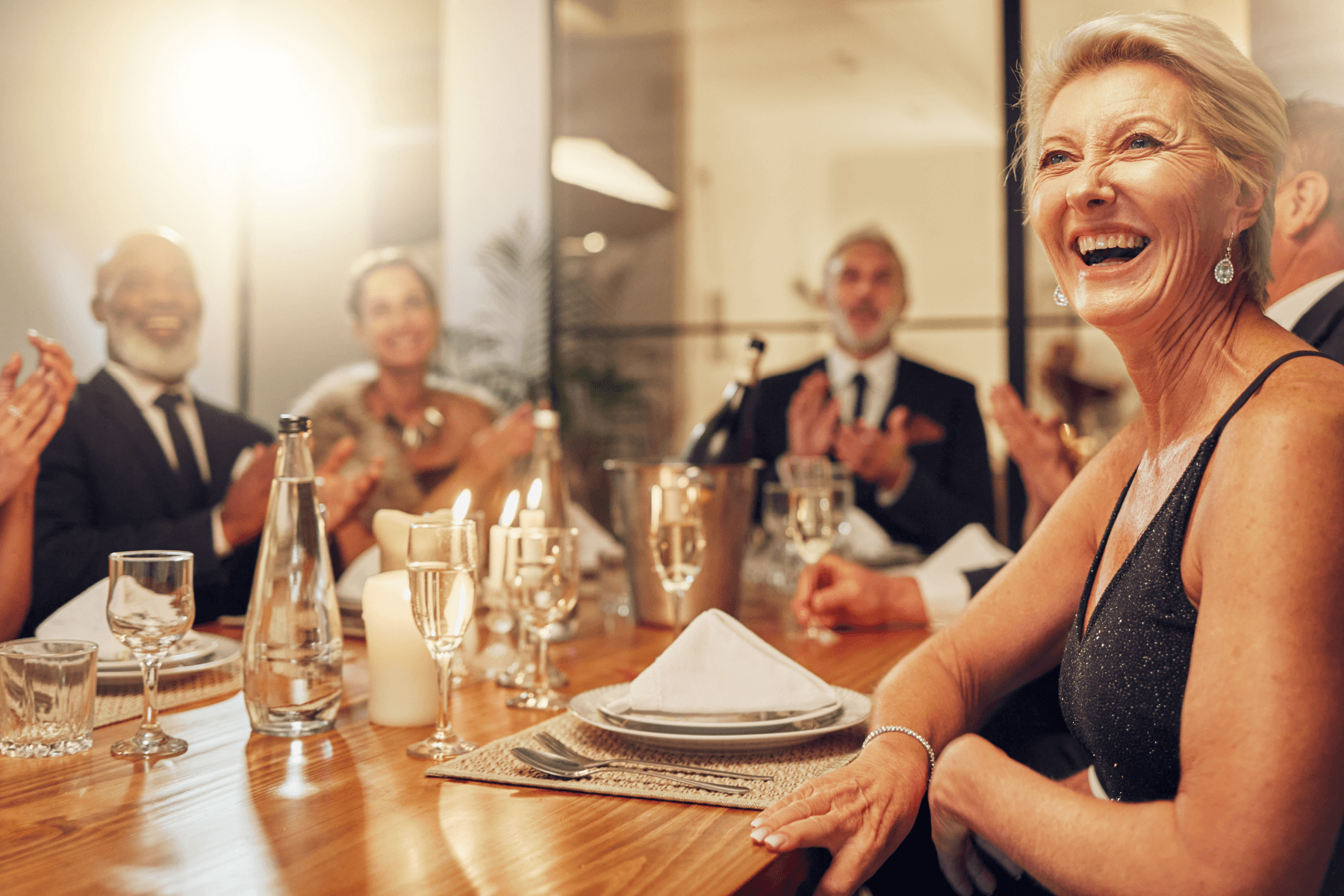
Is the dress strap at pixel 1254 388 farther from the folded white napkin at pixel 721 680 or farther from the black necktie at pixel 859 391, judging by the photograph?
the black necktie at pixel 859 391

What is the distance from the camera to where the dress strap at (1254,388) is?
33.1 inches

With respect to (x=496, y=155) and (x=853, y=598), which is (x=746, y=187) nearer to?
(x=496, y=155)

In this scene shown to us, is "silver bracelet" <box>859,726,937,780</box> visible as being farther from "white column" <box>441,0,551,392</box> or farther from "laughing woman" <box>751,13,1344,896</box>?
"white column" <box>441,0,551,392</box>

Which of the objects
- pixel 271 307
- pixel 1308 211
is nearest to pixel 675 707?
pixel 1308 211

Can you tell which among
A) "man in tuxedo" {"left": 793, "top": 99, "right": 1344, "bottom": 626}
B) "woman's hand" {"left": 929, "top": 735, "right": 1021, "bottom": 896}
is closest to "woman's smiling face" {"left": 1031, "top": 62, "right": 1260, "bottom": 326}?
"woman's hand" {"left": 929, "top": 735, "right": 1021, "bottom": 896}

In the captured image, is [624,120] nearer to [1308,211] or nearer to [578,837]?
[1308,211]

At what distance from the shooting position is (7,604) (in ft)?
5.14

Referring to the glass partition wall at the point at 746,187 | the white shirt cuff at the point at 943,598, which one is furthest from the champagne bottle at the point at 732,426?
the glass partition wall at the point at 746,187

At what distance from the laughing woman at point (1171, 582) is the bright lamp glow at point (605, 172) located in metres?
3.20

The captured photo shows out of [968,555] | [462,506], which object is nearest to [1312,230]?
[968,555]

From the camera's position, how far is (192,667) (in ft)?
4.03

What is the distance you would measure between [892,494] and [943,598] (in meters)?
1.73

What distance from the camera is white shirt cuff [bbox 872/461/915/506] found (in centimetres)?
331

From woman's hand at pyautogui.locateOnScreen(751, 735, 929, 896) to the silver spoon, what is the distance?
7cm
